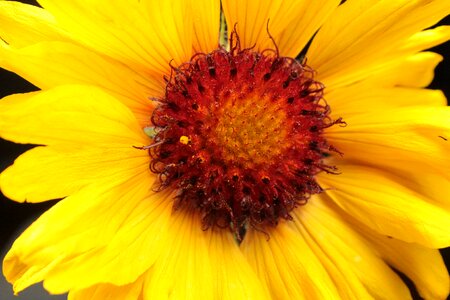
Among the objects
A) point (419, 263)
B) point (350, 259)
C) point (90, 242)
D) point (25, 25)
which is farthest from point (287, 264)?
point (25, 25)

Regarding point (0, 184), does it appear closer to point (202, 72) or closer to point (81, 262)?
point (81, 262)

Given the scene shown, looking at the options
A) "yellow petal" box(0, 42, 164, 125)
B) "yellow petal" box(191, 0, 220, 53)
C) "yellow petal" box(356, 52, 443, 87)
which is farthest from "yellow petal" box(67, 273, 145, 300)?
"yellow petal" box(356, 52, 443, 87)

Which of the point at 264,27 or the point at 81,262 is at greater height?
the point at 264,27

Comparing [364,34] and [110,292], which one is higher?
[364,34]

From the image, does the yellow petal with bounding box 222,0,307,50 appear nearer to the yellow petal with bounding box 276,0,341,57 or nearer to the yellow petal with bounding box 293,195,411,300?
the yellow petal with bounding box 276,0,341,57

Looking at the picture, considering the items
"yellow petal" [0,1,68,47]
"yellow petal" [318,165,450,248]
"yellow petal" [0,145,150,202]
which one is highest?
"yellow petal" [0,1,68,47]

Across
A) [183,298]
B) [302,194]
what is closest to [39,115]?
[183,298]

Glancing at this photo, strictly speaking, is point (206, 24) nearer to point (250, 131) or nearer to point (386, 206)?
point (250, 131)
